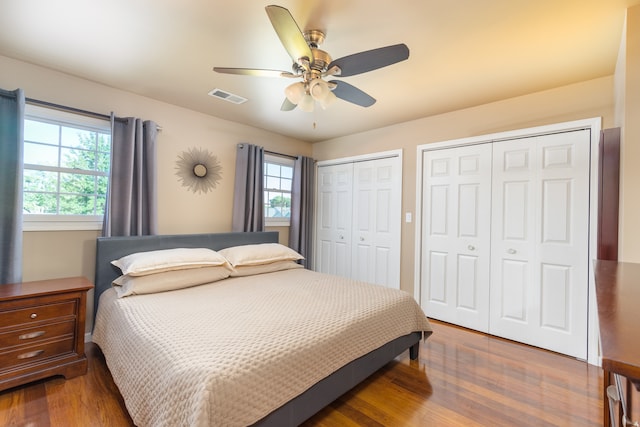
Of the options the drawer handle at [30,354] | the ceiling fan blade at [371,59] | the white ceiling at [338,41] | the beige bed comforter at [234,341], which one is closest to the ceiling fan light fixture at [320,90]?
the ceiling fan blade at [371,59]

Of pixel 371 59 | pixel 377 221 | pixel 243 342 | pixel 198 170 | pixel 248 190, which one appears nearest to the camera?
pixel 243 342

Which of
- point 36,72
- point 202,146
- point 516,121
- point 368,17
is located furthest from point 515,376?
point 36,72

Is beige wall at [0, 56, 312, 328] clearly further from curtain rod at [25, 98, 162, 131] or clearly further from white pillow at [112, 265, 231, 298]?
white pillow at [112, 265, 231, 298]

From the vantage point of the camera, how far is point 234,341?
1404 mm

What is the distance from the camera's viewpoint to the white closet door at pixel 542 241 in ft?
8.20

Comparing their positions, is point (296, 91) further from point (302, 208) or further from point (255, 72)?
point (302, 208)

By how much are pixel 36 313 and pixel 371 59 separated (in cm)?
270

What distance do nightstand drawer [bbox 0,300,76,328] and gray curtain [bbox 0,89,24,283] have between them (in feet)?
1.56

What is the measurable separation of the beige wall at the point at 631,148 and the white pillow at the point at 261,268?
2.66 metres

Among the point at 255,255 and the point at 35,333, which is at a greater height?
the point at 255,255

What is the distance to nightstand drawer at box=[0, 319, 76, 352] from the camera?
184 cm

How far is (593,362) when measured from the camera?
240cm

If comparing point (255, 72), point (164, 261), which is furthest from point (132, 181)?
point (255, 72)

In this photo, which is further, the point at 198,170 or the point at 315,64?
the point at 198,170
